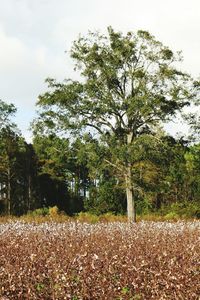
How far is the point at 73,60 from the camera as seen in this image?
32.0m

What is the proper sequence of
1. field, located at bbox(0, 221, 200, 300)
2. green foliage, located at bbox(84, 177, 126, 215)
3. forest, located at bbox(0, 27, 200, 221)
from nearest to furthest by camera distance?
field, located at bbox(0, 221, 200, 300) → forest, located at bbox(0, 27, 200, 221) → green foliage, located at bbox(84, 177, 126, 215)

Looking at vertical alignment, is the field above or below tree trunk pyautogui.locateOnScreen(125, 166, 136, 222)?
below

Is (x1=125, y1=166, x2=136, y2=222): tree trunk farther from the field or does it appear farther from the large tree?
the field

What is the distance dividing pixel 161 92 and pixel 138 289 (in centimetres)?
2581

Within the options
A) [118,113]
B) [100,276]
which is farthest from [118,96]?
[100,276]

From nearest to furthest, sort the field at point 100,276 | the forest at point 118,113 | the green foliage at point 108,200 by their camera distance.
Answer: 1. the field at point 100,276
2. the forest at point 118,113
3. the green foliage at point 108,200

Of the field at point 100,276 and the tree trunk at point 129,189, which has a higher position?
the tree trunk at point 129,189

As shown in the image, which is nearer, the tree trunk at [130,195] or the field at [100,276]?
the field at [100,276]

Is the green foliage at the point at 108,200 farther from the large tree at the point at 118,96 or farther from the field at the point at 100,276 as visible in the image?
the field at the point at 100,276

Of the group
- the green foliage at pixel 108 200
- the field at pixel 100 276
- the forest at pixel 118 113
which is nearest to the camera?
the field at pixel 100 276

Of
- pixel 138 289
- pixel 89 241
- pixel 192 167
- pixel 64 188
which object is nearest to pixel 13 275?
pixel 138 289

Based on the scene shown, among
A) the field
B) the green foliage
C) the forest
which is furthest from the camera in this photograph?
the green foliage

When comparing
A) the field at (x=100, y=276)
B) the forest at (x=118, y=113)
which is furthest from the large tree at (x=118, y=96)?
the field at (x=100, y=276)

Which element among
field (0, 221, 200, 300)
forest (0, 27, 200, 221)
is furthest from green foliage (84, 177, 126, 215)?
field (0, 221, 200, 300)
